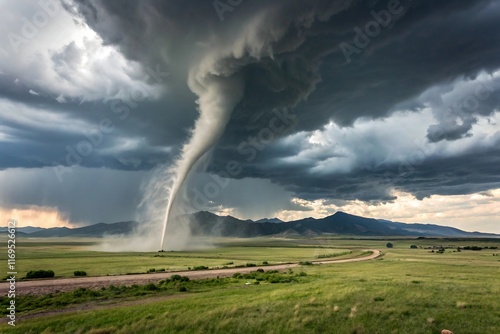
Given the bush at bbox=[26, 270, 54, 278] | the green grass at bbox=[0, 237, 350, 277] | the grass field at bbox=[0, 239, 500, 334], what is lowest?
the green grass at bbox=[0, 237, 350, 277]

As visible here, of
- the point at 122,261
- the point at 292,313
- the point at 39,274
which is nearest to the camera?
the point at 292,313

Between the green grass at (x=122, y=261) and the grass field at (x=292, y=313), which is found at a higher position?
the grass field at (x=292, y=313)

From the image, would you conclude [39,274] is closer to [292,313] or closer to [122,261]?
[122,261]

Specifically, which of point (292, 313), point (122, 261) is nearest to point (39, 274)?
point (122, 261)

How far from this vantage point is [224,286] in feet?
137

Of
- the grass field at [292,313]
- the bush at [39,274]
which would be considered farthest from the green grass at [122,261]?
the grass field at [292,313]

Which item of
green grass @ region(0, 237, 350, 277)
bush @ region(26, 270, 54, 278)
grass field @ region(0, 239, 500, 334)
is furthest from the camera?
green grass @ region(0, 237, 350, 277)

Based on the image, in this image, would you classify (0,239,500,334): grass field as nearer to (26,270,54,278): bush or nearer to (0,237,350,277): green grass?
(26,270,54,278): bush

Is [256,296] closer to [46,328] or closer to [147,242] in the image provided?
[46,328]

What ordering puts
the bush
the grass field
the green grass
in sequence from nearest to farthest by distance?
the grass field → the bush → the green grass

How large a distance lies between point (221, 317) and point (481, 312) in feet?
67.5

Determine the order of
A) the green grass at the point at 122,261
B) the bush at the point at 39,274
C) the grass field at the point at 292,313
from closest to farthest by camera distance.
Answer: the grass field at the point at 292,313 < the bush at the point at 39,274 < the green grass at the point at 122,261

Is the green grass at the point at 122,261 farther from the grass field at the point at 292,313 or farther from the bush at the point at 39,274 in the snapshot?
the grass field at the point at 292,313

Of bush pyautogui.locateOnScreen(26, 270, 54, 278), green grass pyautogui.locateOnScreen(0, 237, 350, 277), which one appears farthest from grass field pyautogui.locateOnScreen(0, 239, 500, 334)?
green grass pyautogui.locateOnScreen(0, 237, 350, 277)
